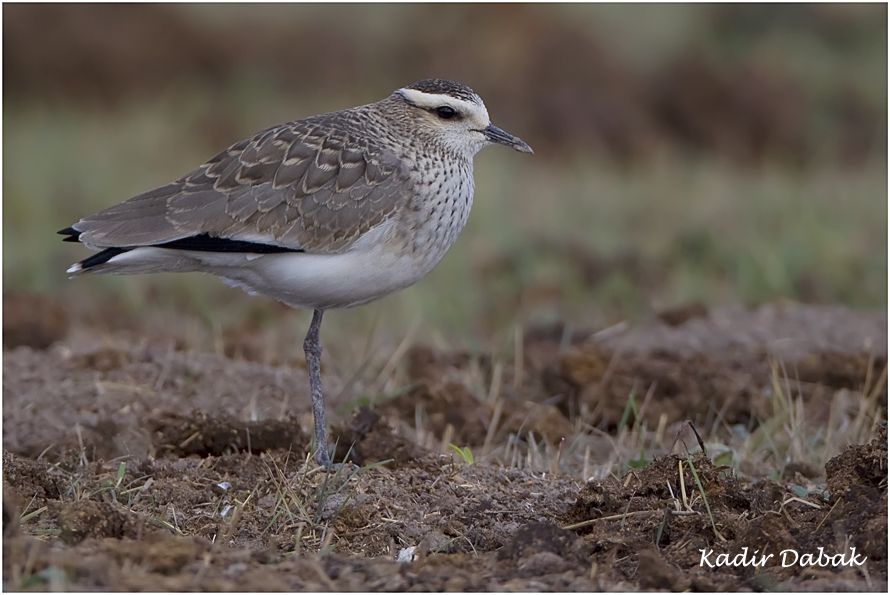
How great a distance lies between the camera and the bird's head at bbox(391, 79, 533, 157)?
618 cm

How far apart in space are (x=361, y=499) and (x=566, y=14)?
47.6 feet

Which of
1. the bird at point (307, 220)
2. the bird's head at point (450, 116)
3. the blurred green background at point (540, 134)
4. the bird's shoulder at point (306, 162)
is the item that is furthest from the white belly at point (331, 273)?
the blurred green background at point (540, 134)

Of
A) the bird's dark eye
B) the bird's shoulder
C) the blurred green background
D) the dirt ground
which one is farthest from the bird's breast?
the blurred green background

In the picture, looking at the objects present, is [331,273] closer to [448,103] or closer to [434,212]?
[434,212]

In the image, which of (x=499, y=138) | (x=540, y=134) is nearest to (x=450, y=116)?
(x=499, y=138)

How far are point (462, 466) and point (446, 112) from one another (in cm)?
166

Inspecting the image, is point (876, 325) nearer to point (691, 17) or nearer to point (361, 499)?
point (361, 499)

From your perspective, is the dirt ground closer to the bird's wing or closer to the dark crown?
the bird's wing

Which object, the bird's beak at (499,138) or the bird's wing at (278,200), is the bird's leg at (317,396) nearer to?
the bird's wing at (278,200)

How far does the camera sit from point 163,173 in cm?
1348

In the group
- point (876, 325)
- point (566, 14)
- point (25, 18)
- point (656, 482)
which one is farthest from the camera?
point (566, 14)

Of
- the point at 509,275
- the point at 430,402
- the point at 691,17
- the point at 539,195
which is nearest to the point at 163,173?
the point at 539,195

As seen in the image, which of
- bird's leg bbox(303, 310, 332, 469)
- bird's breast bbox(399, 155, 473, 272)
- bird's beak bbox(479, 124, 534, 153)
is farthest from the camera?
bird's beak bbox(479, 124, 534, 153)

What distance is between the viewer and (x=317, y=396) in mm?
5910
